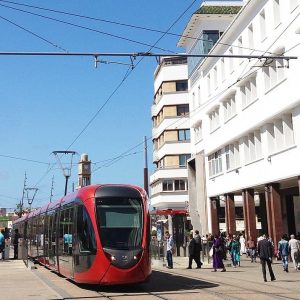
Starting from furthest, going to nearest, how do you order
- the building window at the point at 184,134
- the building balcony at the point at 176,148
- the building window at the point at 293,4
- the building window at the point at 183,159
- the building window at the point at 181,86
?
the building window at the point at 184,134
the building window at the point at 181,86
the building balcony at the point at 176,148
the building window at the point at 183,159
the building window at the point at 293,4

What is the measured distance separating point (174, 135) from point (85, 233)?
50546 mm

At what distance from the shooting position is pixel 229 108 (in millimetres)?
39875

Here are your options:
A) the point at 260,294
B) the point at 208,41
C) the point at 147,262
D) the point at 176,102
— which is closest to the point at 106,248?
the point at 147,262

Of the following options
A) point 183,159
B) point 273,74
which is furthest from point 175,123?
point 273,74

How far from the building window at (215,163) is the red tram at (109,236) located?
25017 mm

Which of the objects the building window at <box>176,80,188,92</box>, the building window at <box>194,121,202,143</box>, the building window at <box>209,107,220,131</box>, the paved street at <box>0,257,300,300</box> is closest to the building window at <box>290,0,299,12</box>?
the paved street at <box>0,257,300,300</box>

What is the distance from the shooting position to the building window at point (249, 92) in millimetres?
34625

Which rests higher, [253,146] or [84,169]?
[84,169]

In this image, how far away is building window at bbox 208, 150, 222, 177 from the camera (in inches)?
1678

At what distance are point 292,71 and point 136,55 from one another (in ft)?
47.6

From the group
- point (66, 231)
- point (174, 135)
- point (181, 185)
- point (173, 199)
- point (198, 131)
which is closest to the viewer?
point (66, 231)

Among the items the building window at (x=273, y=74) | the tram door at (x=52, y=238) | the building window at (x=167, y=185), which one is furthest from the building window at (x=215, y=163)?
the building window at (x=167, y=185)

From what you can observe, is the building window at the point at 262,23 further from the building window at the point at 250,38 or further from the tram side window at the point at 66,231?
the tram side window at the point at 66,231

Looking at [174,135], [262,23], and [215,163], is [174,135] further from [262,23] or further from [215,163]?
[262,23]
